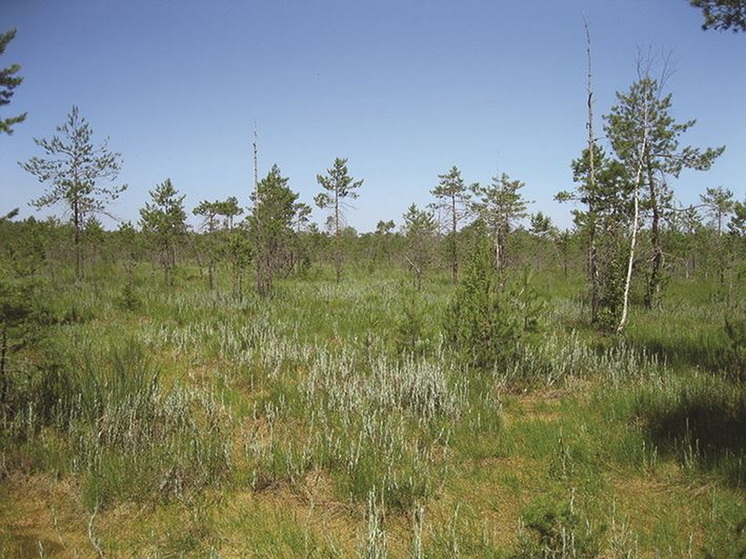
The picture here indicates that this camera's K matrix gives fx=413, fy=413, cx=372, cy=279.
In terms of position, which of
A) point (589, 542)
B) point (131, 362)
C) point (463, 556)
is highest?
point (131, 362)

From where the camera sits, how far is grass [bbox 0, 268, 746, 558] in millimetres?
3422

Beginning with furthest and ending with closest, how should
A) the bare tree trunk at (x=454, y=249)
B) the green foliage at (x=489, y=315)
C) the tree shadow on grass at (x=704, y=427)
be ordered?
the bare tree trunk at (x=454, y=249), the green foliage at (x=489, y=315), the tree shadow on grass at (x=704, y=427)

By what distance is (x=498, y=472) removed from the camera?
4.48 m

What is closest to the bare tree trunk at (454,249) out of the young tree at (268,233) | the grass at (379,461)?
the young tree at (268,233)

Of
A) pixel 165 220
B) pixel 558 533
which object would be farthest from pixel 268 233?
pixel 558 533

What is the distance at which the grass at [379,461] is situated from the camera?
3422mm

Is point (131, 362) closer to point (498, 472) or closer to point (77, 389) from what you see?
point (77, 389)

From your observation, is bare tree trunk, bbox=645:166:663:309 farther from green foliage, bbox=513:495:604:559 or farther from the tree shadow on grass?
green foliage, bbox=513:495:604:559

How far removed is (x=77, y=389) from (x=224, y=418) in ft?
7.06

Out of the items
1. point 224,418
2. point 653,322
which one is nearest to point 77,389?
point 224,418

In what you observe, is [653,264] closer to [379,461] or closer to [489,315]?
[489,315]

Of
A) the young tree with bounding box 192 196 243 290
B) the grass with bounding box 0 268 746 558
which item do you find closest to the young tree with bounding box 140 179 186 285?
the young tree with bounding box 192 196 243 290

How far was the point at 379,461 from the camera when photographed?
4570 mm

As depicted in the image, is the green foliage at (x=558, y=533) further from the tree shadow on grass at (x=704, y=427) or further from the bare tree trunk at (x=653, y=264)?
the bare tree trunk at (x=653, y=264)
